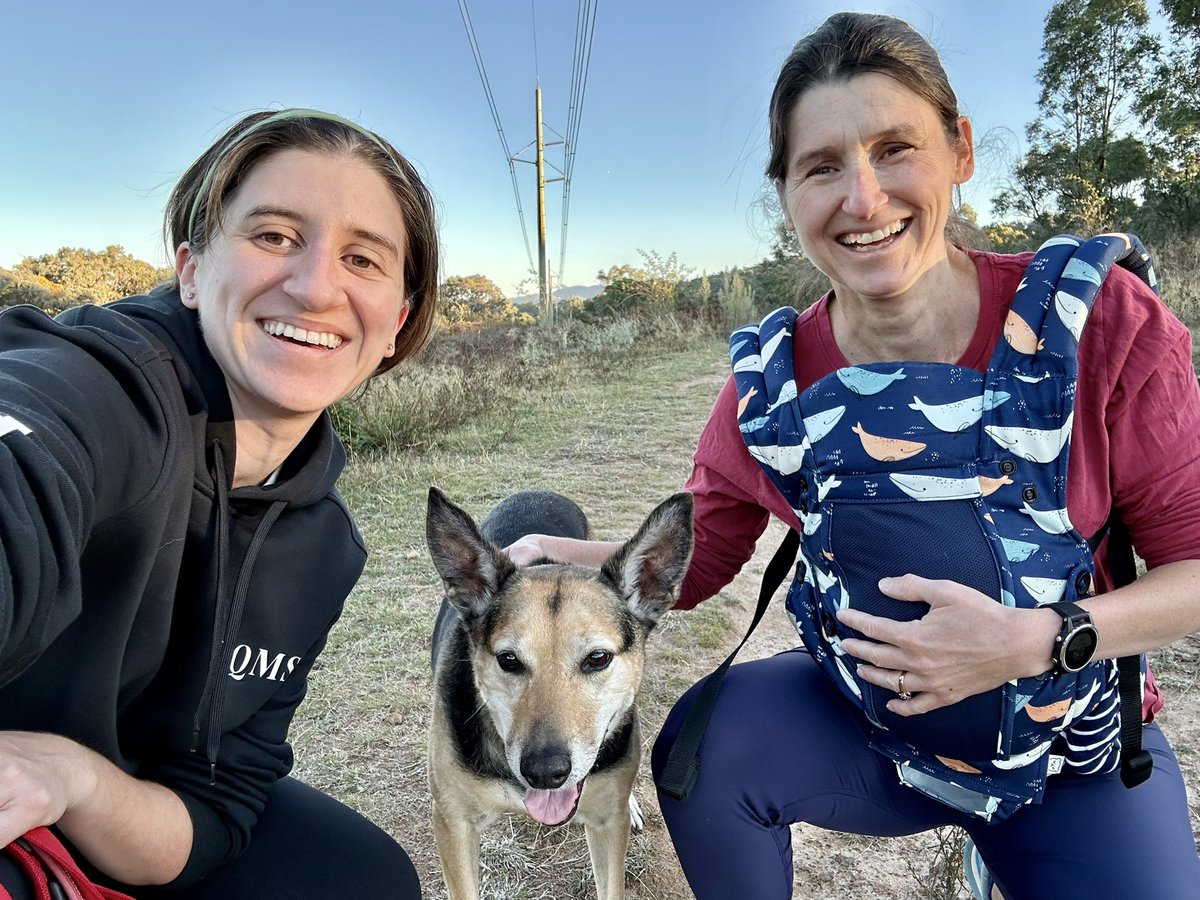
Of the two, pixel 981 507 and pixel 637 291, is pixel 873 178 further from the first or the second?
pixel 637 291

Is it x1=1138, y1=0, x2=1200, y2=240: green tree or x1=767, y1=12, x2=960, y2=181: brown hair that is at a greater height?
x1=1138, y1=0, x2=1200, y2=240: green tree

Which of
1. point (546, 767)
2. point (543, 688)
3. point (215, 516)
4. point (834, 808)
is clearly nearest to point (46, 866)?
point (215, 516)

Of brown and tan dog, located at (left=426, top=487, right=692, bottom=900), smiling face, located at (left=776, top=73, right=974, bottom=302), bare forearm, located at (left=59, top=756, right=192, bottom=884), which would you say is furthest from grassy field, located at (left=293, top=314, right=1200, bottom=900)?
smiling face, located at (left=776, top=73, right=974, bottom=302)

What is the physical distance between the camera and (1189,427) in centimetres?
179

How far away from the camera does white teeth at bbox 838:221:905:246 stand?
6.77 feet

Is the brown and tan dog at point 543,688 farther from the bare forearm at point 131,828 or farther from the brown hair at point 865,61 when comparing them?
the brown hair at point 865,61

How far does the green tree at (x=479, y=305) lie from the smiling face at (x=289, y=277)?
24.6 m

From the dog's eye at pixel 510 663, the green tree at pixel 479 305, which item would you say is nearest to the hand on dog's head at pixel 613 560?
the dog's eye at pixel 510 663

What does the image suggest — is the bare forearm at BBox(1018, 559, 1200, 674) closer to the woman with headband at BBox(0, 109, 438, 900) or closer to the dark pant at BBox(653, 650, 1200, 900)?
the dark pant at BBox(653, 650, 1200, 900)

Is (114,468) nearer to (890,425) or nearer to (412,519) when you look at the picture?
(890,425)

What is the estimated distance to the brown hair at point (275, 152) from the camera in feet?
5.88

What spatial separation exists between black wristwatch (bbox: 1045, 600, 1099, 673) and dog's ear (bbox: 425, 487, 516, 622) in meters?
1.75

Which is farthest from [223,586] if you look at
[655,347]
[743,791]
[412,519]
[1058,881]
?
[655,347]

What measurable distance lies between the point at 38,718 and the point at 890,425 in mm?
2090
